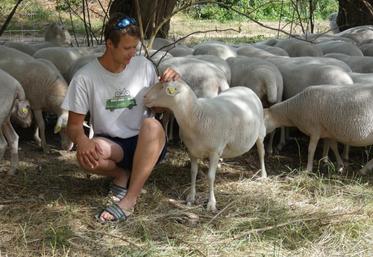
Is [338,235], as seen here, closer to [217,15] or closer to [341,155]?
[341,155]

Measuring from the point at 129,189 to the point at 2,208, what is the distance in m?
0.82

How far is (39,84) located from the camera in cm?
534

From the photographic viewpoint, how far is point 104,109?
12.3 ft

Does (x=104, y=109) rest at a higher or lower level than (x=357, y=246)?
higher

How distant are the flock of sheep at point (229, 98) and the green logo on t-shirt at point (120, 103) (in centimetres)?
14

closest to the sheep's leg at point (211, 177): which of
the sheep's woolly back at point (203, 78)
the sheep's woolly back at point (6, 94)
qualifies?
the sheep's woolly back at point (203, 78)

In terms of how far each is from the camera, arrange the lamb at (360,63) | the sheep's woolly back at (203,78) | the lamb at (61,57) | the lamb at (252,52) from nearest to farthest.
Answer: the sheep's woolly back at (203,78)
the lamb at (360,63)
the lamb at (61,57)
the lamb at (252,52)

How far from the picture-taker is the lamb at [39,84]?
17.5 ft

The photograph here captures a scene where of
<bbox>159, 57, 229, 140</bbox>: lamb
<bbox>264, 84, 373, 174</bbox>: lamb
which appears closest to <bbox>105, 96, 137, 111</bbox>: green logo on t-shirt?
<bbox>159, 57, 229, 140</bbox>: lamb

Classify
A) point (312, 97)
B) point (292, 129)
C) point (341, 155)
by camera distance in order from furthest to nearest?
1. point (292, 129)
2. point (341, 155)
3. point (312, 97)

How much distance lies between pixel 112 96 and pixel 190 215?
2.86 feet

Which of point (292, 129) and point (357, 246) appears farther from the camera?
point (292, 129)

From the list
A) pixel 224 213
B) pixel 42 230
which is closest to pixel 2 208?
pixel 42 230

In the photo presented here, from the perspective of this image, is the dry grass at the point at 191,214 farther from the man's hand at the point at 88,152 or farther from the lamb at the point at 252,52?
the lamb at the point at 252,52
